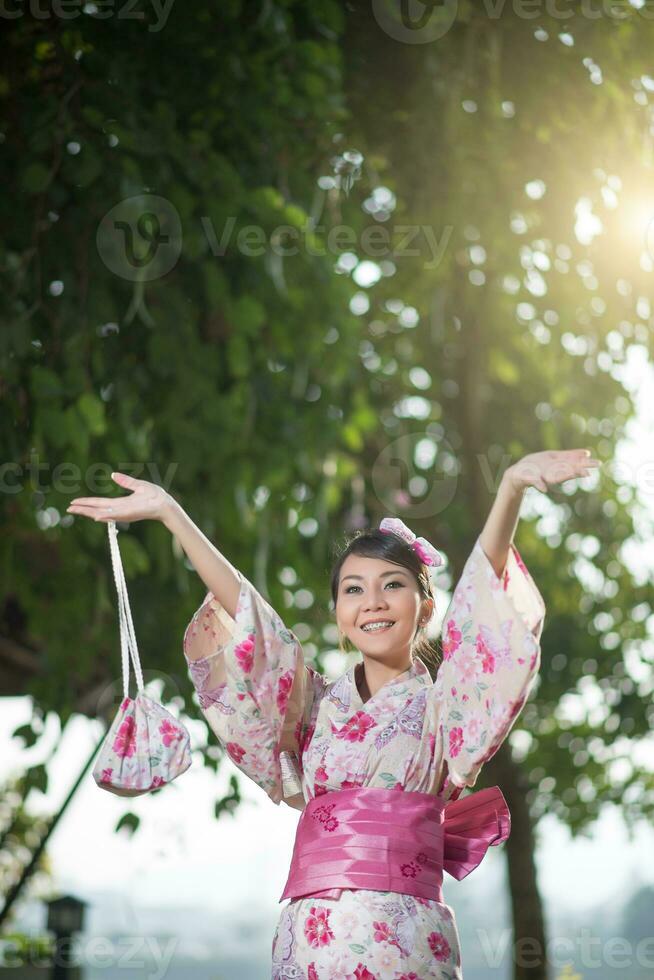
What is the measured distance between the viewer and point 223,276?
2.77 meters

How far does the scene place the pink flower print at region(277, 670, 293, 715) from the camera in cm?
163

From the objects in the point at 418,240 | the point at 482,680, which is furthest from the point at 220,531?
the point at 482,680

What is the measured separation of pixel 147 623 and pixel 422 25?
168cm

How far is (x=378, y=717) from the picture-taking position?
5.27ft

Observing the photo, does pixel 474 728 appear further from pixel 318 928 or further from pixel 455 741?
pixel 318 928

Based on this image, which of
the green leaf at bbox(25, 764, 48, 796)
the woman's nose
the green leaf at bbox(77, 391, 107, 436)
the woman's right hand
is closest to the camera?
the woman's right hand

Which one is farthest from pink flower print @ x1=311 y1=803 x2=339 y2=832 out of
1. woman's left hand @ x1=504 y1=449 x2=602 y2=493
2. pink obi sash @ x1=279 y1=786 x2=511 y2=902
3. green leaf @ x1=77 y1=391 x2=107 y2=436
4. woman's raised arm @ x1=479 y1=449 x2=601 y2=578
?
green leaf @ x1=77 y1=391 x2=107 y2=436

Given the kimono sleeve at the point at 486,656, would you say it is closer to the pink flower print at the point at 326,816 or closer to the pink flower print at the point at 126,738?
the pink flower print at the point at 326,816

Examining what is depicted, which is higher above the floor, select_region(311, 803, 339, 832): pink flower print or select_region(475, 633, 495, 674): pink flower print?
select_region(475, 633, 495, 674): pink flower print

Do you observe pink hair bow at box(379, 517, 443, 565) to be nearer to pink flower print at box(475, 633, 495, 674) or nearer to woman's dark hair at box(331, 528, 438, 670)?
woman's dark hair at box(331, 528, 438, 670)

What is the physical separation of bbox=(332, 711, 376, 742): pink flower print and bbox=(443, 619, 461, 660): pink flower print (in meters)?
0.17

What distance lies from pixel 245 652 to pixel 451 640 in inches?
11.0

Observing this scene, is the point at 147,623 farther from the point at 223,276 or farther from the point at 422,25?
the point at 422,25

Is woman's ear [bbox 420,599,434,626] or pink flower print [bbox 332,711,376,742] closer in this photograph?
pink flower print [bbox 332,711,376,742]
